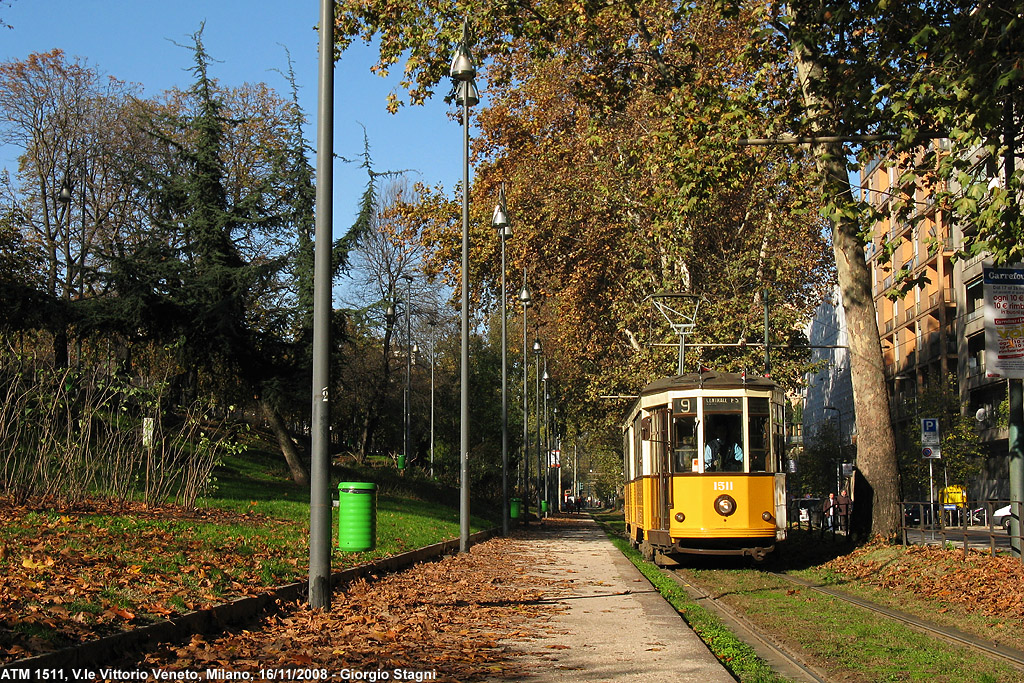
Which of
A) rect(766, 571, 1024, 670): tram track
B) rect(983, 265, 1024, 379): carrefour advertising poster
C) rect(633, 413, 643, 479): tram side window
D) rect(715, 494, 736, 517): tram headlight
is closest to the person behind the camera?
rect(766, 571, 1024, 670): tram track

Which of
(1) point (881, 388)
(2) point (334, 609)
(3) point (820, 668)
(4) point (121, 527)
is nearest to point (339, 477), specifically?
(1) point (881, 388)

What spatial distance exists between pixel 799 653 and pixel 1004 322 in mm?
6420

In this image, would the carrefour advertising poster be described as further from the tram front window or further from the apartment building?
the apartment building

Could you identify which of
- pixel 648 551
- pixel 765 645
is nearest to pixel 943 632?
pixel 765 645

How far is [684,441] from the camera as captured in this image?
750 inches

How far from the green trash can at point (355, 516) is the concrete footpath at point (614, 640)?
8.02 feet

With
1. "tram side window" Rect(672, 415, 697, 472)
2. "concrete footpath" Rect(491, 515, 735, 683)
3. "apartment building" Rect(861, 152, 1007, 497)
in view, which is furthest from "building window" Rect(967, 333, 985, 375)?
"concrete footpath" Rect(491, 515, 735, 683)

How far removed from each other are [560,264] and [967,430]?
22.1 metres

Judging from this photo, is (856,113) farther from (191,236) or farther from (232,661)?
(191,236)

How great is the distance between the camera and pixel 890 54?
16.0m

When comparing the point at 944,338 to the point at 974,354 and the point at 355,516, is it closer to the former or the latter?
the point at 974,354

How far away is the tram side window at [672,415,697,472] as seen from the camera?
18891 millimetres

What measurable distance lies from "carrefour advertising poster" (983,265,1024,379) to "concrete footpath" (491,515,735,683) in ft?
16.8

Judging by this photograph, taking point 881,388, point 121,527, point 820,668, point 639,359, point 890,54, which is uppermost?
point 890,54
